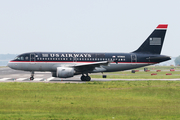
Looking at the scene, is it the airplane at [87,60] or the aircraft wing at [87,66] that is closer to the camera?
the aircraft wing at [87,66]

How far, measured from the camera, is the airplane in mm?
39875

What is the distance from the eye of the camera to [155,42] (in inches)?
1747

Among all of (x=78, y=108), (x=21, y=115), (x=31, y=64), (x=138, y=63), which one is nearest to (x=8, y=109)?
(x=21, y=115)

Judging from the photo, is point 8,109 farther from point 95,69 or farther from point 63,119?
point 95,69

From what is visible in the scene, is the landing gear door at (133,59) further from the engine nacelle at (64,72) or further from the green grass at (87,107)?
the green grass at (87,107)

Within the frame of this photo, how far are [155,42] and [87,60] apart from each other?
1128 cm

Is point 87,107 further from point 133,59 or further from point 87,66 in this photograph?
point 133,59

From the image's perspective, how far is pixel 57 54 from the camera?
41062mm

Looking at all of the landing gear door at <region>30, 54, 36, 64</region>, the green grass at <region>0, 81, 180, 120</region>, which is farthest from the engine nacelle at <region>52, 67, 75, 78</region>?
the green grass at <region>0, 81, 180, 120</region>

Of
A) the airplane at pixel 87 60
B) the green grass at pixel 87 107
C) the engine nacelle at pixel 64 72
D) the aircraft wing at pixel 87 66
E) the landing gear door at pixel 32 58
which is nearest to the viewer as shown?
the green grass at pixel 87 107

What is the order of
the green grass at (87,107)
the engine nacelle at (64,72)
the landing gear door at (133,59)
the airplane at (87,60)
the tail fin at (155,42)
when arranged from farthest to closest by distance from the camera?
1. the tail fin at (155,42)
2. the landing gear door at (133,59)
3. the airplane at (87,60)
4. the engine nacelle at (64,72)
5. the green grass at (87,107)

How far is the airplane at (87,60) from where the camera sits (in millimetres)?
39875

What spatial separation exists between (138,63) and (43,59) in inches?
558

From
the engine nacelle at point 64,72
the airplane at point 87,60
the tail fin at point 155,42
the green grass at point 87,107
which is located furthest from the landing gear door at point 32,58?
the green grass at point 87,107
